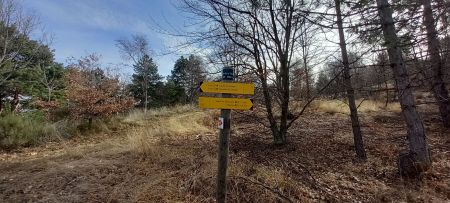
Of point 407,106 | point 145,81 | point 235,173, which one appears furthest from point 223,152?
point 145,81

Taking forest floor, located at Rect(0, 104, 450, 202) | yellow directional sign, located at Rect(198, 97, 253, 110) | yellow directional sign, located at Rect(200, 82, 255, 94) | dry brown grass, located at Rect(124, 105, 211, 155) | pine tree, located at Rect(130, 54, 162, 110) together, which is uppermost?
pine tree, located at Rect(130, 54, 162, 110)

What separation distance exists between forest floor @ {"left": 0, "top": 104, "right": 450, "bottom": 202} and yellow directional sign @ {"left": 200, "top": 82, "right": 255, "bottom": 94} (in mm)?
1603

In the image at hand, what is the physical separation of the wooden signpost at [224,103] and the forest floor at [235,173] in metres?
0.78

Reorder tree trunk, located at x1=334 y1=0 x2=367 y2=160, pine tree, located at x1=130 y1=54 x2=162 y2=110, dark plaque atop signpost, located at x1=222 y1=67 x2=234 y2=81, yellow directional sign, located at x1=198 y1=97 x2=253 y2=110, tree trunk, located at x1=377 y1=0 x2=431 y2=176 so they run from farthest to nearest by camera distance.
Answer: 1. pine tree, located at x1=130 y1=54 x2=162 y2=110
2. tree trunk, located at x1=334 y1=0 x2=367 y2=160
3. tree trunk, located at x1=377 y1=0 x2=431 y2=176
4. dark plaque atop signpost, located at x1=222 y1=67 x2=234 y2=81
5. yellow directional sign, located at x1=198 y1=97 x2=253 y2=110

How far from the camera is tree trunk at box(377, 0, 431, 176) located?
5.50 metres

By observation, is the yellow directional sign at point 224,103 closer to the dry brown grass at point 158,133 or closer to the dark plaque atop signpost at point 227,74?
the dark plaque atop signpost at point 227,74

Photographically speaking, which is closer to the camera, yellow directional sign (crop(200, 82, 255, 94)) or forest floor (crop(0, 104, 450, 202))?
yellow directional sign (crop(200, 82, 255, 94))

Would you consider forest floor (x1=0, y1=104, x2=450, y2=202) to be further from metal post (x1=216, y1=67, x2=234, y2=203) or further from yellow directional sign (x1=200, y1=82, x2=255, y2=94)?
yellow directional sign (x1=200, y1=82, x2=255, y2=94)

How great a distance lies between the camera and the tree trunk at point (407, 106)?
550cm

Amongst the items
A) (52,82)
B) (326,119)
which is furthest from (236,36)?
→ (52,82)

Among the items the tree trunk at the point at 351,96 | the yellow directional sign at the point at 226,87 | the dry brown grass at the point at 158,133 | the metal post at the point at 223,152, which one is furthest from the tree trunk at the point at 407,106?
the dry brown grass at the point at 158,133

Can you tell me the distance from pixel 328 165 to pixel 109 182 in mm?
4099

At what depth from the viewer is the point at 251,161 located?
229 inches

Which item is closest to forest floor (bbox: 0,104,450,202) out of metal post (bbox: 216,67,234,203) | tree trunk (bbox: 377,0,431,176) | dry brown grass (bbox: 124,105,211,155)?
dry brown grass (bbox: 124,105,211,155)
